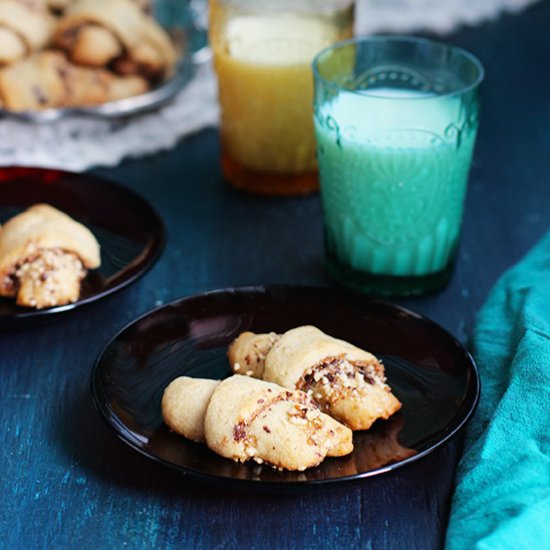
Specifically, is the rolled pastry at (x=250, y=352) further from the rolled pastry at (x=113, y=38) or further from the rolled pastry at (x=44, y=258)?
the rolled pastry at (x=113, y=38)

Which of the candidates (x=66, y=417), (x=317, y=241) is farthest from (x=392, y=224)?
(x=66, y=417)

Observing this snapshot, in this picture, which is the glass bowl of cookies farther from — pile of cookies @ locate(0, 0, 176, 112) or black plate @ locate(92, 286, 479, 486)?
black plate @ locate(92, 286, 479, 486)

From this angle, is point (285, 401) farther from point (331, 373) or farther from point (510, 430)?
point (510, 430)

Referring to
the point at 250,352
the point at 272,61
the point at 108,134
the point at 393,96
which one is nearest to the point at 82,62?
the point at 108,134

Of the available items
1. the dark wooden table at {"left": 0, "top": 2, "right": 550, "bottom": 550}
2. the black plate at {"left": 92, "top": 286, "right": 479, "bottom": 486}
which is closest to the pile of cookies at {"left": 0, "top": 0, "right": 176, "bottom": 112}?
the dark wooden table at {"left": 0, "top": 2, "right": 550, "bottom": 550}

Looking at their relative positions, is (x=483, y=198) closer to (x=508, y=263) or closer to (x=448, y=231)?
(x=508, y=263)

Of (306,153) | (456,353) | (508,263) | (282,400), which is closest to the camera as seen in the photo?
(282,400)
